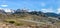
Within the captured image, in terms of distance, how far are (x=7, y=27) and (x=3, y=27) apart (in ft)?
4.35

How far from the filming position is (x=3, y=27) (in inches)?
1626

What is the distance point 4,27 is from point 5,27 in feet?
0.94

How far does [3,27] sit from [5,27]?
789mm

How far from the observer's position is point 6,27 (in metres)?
41.7

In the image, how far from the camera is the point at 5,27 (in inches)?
1654

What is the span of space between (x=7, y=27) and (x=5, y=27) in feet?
1.85

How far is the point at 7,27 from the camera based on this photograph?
4234 cm

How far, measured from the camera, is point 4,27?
41812 mm

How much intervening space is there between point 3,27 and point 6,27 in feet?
2.57

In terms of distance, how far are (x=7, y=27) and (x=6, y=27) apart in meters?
0.65

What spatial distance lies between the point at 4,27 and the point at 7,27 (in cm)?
85
